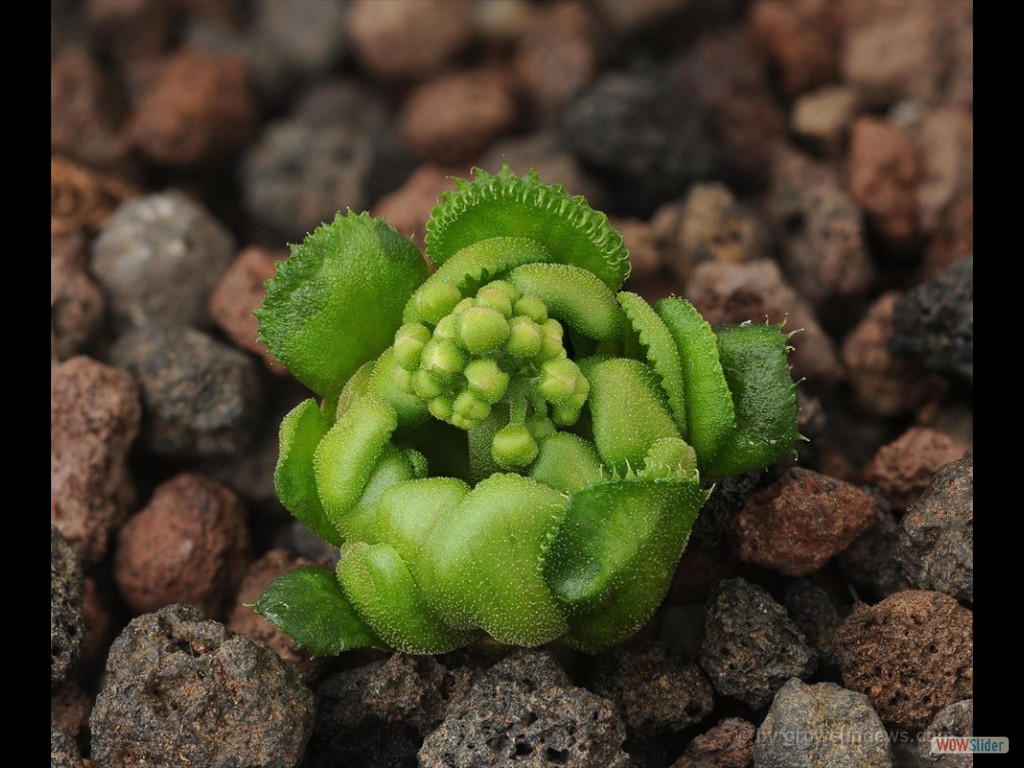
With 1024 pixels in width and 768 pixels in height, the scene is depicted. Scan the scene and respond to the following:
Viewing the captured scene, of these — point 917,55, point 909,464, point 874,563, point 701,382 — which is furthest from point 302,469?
point 917,55

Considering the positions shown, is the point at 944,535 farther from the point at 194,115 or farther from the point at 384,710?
the point at 194,115

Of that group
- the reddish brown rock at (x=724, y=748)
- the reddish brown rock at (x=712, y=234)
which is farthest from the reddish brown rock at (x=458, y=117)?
the reddish brown rock at (x=724, y=748)

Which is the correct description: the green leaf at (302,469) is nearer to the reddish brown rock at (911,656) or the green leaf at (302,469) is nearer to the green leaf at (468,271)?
the green leaf at (468,271)

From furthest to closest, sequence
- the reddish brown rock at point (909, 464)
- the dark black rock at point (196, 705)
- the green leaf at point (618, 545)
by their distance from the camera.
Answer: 1. the reddish brown rock at point (909, 464)
2. the dark black rock at point (196, 705)
3. the green leaf at point (618, 545)

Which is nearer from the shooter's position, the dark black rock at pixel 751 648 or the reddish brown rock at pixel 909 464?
the dark black rock at pixel 751 648

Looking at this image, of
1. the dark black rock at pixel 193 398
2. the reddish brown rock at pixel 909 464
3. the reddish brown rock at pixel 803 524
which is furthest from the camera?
the dark black rock at pixel 193 398

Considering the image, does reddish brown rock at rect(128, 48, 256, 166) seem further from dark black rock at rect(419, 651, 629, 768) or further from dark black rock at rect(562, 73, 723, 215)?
dark black rock at rect(419, 651, 629, 768)

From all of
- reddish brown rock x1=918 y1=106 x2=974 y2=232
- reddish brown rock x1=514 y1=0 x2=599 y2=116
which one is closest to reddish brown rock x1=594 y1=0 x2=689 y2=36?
reddish brown rock x1=514 y1=0 x2=599 y2=116
